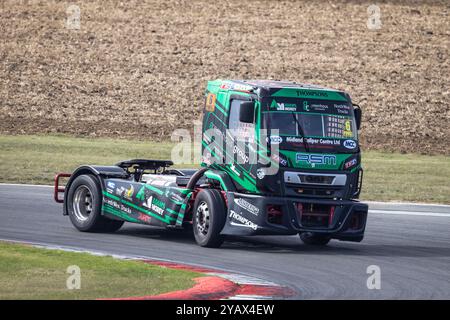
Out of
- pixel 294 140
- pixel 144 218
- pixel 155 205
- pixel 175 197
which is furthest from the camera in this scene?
pixel 144 218

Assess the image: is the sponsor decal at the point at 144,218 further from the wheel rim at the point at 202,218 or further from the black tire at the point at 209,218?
the wheel rim at the point at 202,218

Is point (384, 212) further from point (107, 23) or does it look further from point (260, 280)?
point (107, 23)

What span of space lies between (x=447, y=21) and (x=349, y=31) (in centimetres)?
483

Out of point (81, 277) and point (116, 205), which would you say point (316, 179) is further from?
point (81, 277)

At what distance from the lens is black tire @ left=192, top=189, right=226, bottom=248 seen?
1680 centimetres

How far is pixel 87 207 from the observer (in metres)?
19.2

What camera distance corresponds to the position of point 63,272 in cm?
1372

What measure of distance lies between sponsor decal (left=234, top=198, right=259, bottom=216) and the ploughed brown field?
855 inches

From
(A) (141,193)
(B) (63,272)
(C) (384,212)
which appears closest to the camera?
(B) (63,272)

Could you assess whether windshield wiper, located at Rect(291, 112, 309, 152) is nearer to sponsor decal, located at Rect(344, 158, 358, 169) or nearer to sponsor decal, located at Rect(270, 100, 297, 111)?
sponsor decal, located at Rect(270, 100, 297, 111)

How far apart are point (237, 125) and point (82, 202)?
12.4ft

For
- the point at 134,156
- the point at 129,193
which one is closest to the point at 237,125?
the point at 129,193

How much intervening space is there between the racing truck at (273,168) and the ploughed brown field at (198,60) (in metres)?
20.9
